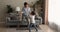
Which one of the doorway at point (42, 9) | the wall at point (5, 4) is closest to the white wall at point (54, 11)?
the doorway at point (42, 9)

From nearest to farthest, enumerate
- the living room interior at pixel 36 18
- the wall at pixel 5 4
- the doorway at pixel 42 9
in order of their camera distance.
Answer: the living room interior at pixel 36 18, the doorway at pixel 42 9, the wall at pixel 5 4

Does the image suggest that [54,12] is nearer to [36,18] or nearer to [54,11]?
[54,11]

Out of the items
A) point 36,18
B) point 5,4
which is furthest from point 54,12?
point 5,4

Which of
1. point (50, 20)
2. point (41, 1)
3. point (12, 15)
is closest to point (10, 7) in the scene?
point (12, 15)

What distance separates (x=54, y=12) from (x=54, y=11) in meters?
0.07

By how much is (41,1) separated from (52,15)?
1591mm

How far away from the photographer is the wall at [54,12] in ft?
24.7

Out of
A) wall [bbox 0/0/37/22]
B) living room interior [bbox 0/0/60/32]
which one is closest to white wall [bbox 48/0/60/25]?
living room interior [bbox 0/0/60/32]

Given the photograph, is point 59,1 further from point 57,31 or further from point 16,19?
point 16,19

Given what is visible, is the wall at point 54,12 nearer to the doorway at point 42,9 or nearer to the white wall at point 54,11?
the white wall at point 54,11

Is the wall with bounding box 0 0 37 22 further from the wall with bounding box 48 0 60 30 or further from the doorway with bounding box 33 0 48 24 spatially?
the wall with bounding box 48 0 60 30

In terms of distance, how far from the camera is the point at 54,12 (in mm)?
8273

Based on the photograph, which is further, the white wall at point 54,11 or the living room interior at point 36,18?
the living room interior at point 36,18

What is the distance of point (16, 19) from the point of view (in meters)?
8.52
